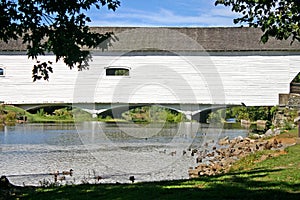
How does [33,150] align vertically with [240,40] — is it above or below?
below

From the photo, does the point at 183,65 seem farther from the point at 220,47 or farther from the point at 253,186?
the point at 253,186

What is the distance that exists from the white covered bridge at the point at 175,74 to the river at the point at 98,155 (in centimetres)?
516

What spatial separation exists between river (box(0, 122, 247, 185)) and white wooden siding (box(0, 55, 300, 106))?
5060 millimetres

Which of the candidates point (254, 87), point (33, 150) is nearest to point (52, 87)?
point (254, 87)

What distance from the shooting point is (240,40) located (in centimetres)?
2458

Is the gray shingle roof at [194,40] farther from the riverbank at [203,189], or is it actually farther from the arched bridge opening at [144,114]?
the riverbank at [203,189]

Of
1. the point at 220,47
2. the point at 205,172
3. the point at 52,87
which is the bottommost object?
the point at 205,172

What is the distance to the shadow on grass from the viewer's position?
538cm

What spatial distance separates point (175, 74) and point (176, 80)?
29 cm

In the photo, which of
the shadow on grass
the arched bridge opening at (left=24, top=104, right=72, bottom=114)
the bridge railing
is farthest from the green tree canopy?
the arched bridge opening at (left=24, top=104, right=72, bottom=114)

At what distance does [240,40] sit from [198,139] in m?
8.72

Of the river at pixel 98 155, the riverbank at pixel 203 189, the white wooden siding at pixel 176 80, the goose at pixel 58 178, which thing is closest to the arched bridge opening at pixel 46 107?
the white wooden siding at pixel 176 80

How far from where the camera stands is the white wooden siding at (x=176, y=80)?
2412 centimetres

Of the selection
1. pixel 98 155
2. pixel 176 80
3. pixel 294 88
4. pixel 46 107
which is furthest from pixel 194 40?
pixel 98 155
